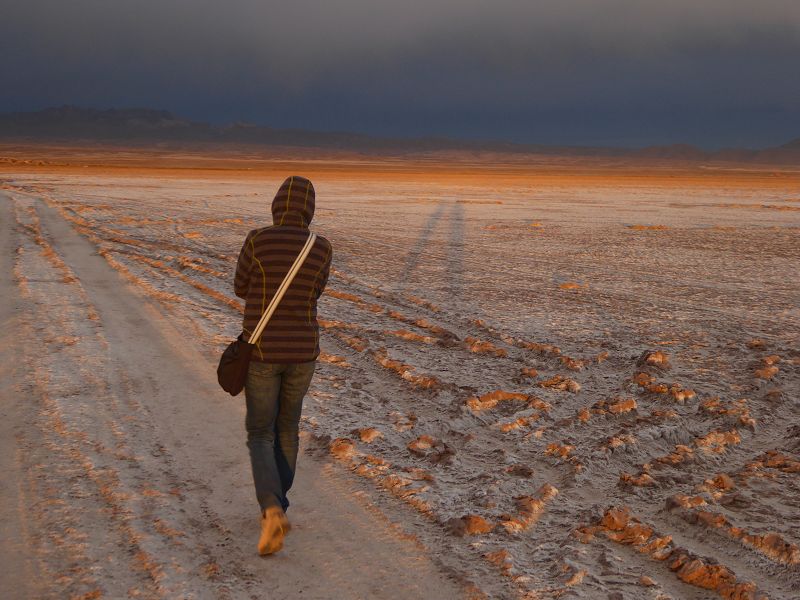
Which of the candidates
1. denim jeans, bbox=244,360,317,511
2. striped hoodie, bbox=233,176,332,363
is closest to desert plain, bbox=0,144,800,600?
denim jeans, bbox=244,360,317,511

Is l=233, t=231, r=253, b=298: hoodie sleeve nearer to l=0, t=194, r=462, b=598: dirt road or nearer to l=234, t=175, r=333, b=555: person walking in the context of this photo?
l=234, t=175, r=333, b=555: person walking

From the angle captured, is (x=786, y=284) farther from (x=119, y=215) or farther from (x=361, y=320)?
(x=119, y=215)

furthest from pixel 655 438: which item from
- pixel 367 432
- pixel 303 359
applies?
pixel 303 359

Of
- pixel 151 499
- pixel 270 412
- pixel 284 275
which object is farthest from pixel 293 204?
pixel 151 499

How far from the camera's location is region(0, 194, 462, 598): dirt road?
3660 mm

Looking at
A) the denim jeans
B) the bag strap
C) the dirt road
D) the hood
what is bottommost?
the dirt road

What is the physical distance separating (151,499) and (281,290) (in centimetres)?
162

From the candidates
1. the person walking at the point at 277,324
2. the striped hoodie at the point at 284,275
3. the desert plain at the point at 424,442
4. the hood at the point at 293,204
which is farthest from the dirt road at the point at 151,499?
the hood at the point at 293,204

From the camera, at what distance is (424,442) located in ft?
18.0

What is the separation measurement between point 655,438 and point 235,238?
1312 cm

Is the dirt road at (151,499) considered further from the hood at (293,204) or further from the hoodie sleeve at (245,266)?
the hood at (293,204)

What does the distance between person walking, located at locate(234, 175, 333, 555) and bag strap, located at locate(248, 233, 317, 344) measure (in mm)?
17

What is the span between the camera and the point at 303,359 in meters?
3.78

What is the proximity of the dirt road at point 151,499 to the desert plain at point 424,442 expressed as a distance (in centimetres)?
2
